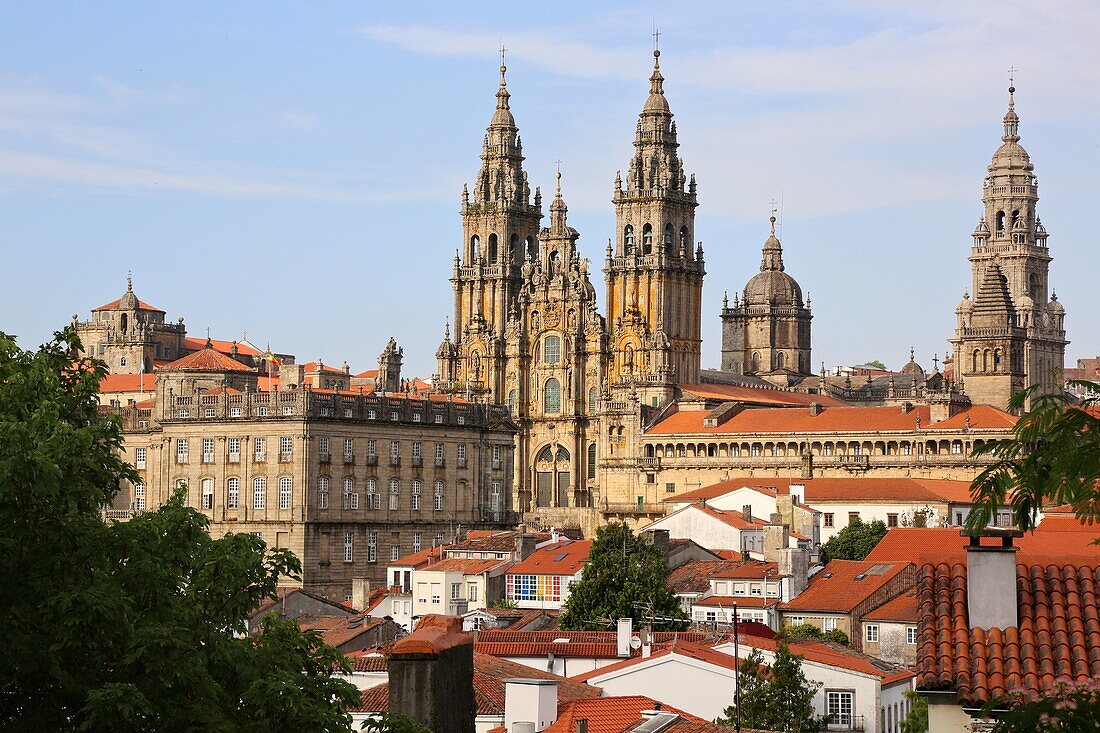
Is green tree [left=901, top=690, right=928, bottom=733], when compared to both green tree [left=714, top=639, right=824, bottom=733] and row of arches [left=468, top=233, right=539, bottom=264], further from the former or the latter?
row of arches [left=468, top=233, right=539, bottom=264]

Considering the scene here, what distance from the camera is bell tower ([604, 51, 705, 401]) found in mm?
159125

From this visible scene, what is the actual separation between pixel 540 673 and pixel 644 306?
115 metres

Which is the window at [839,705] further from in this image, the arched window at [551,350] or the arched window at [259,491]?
the arched window at [551,350]

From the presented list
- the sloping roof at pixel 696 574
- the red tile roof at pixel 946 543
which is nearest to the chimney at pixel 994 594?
the red tile roof at pixel 946 543

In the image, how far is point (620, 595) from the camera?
73562 mm

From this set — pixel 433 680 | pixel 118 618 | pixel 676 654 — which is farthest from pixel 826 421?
pixel 118 618

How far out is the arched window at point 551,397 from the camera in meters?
161

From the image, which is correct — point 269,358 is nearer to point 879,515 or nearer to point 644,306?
point 644,306

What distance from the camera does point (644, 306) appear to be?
161625mm

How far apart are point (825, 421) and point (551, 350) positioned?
27.8 metres

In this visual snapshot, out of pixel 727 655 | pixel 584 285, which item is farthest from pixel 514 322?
pixel 727 655

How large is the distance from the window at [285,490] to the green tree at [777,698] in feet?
205

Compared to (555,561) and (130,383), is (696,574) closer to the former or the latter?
(555,561)

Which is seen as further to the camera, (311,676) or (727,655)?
(727,655)
